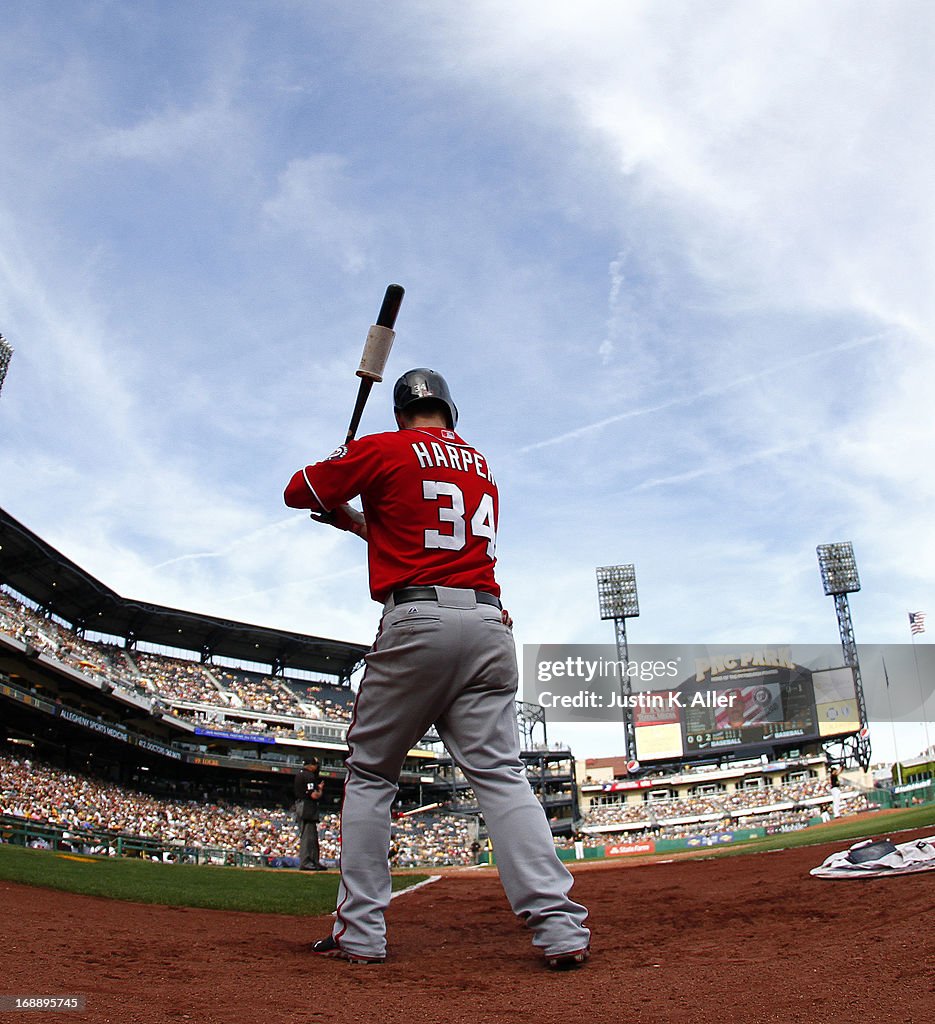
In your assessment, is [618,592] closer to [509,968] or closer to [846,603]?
[846,603]

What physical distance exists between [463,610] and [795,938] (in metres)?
1.80

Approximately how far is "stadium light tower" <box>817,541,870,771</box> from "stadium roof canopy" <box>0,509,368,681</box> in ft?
106

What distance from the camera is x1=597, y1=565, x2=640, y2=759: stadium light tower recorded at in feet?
188

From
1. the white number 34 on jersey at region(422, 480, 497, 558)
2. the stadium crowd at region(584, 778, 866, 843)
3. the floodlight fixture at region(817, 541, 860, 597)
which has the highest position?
the floodlight fixture at region(817, 541, 860, 597)

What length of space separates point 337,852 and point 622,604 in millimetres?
29556

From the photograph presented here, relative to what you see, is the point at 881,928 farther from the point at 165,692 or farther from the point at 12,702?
the point at 165,692

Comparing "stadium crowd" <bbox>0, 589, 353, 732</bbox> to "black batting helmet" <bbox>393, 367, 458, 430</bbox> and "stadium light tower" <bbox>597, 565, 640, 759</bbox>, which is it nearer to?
"stadium light tower" <bbox>597, 565, 640, 759</bbox>

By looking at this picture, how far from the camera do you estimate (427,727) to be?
3299mm

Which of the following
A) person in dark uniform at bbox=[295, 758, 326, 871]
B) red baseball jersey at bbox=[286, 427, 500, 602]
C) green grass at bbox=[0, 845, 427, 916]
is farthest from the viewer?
person in dark uniform at bbox=[295, 758, 326, 871]

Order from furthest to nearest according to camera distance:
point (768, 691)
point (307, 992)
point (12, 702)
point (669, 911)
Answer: point (768, 691) → point (12, 702) → point (669, 911) → point (307, 992)

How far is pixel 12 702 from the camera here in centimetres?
2755

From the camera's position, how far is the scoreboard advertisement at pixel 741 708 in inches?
2169

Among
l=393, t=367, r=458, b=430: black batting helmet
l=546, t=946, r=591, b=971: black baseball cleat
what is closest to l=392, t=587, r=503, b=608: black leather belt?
l=393, t=367, r=458, b=430: black batting helmet

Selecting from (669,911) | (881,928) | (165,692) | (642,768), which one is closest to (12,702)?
(165,692)
